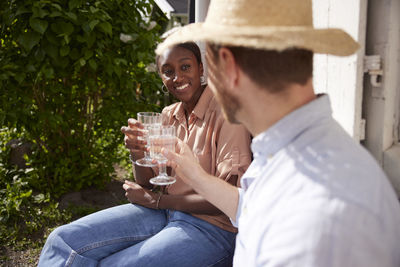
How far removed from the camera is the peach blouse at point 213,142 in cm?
208

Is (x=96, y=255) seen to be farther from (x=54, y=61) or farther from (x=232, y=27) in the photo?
(x=54, y=61)

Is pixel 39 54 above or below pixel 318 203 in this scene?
above

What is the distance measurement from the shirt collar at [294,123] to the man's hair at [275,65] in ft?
0.27

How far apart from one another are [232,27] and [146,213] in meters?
1.52

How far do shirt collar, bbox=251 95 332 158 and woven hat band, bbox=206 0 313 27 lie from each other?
0.83ft

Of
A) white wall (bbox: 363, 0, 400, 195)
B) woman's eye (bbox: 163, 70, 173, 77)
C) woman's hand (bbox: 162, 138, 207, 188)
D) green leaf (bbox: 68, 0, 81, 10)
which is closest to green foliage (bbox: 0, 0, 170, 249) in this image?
green leaf (bbox: 68, 0, 81, 10)

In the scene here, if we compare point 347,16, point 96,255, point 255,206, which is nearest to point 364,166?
point 255,206

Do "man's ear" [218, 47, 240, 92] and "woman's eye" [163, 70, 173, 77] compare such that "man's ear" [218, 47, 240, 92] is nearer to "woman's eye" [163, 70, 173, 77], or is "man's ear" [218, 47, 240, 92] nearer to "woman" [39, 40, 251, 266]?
"woman" [39, 40, 251, 266]

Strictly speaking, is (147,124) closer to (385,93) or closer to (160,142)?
(160,142)

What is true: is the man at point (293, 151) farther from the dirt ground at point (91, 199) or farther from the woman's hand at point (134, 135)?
the dirt ground at point (91, 199)

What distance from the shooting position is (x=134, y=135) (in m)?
2.26

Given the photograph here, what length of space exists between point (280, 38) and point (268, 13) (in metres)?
0.11

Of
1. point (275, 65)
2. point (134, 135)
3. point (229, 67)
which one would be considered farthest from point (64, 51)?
point (275, 65)

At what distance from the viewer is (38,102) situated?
4090 mm
